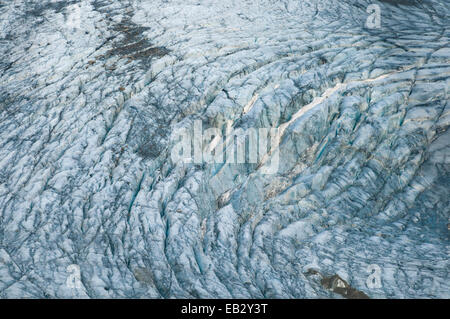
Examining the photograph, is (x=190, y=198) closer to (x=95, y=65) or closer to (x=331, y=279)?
(x=331, y=279)

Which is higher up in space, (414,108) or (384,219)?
(414,108)

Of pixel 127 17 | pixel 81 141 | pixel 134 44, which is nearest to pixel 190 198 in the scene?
pixel 81 141

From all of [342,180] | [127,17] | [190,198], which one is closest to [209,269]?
[190,198]

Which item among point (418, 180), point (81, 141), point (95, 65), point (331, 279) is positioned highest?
point (95, 65)

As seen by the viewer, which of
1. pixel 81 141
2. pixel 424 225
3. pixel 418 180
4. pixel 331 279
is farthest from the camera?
pixel 81 141

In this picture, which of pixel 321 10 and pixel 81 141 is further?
pixel 321 10
